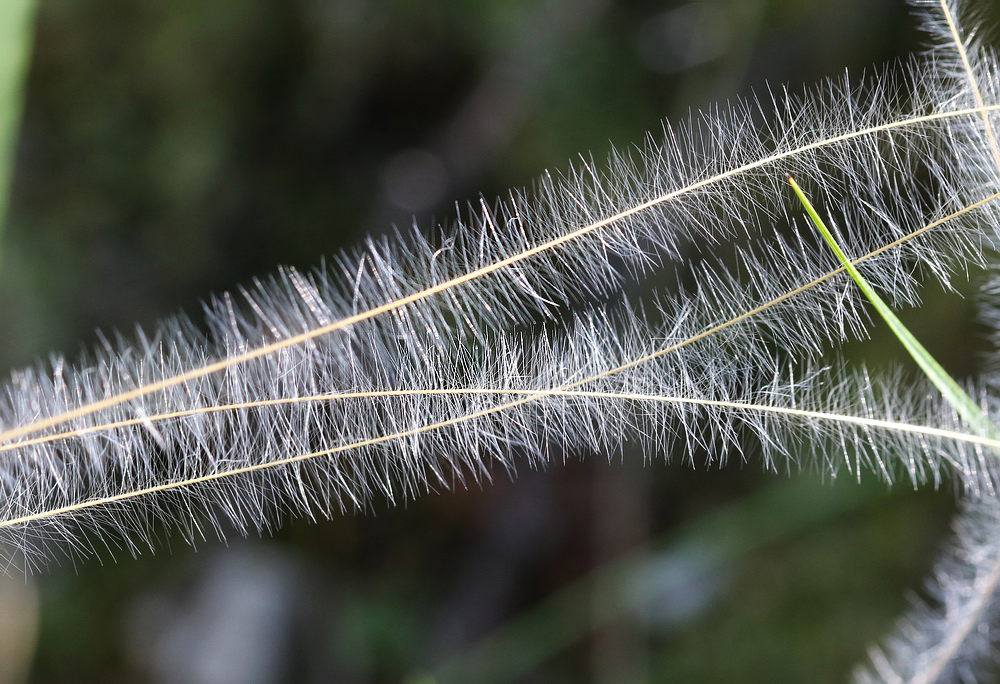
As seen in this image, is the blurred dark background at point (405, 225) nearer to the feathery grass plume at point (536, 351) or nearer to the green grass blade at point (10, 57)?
the green grass blade at point (10, 57)

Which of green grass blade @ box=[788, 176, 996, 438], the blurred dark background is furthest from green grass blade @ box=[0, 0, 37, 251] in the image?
green grass blade @ box=[788, 176, 996, 438]

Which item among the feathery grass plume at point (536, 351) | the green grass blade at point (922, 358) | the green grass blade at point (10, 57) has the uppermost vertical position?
the green grass blade at point (10, 57)

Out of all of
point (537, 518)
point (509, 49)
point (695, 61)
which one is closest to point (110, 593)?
point (537, 518)

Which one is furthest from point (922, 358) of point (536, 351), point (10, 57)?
point (10, 57)

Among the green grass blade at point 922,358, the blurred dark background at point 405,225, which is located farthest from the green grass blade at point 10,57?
the green grass blade at point 922,358

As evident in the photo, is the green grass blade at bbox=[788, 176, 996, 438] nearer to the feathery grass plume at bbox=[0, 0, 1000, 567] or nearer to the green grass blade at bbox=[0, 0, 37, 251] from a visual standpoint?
the feathery grass plume at bbox=[0, 0, 1000, 567]
